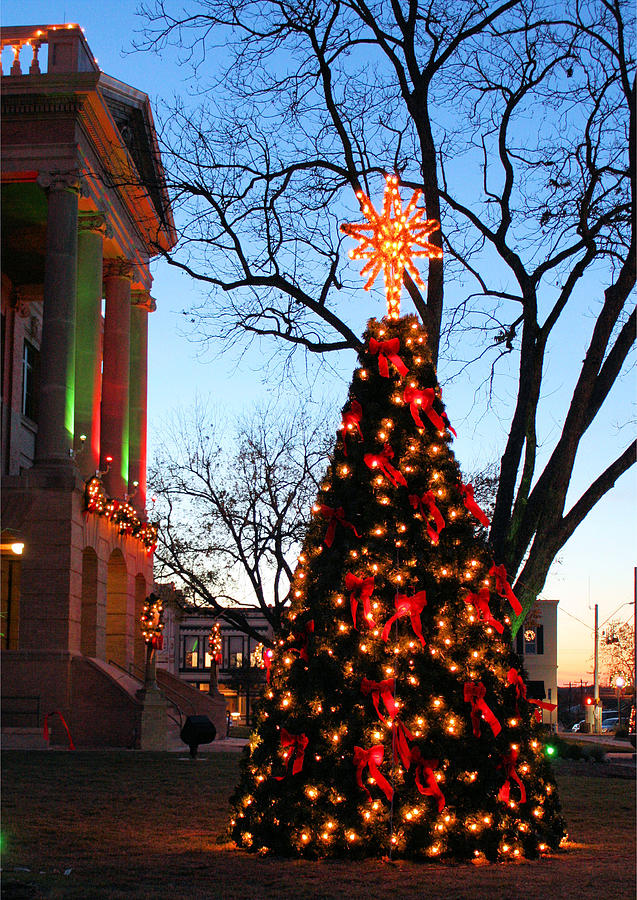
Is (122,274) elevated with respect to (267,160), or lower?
elevated

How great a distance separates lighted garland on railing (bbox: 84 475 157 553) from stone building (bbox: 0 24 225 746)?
0.23ft

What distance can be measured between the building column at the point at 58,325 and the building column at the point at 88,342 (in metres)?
1.88

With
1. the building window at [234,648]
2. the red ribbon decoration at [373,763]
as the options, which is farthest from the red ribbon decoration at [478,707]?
the building window at [234,648]

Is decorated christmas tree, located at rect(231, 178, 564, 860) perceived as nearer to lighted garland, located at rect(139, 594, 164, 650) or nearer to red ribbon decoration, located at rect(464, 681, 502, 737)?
red ribbon decoration, located at rect(464, 681, 502, 737)

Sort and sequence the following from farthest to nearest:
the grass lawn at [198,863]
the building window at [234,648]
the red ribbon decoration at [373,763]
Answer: the building window at [234,648]
the red ribbon decoration at [373,763]
the grass lawn at [198,863]

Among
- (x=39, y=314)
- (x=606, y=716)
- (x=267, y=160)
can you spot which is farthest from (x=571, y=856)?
(x=606, y=716)

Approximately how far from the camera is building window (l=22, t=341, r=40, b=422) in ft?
131

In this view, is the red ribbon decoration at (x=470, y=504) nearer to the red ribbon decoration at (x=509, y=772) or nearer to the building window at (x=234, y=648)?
the red ribbon decoration at (x=509, y=772)

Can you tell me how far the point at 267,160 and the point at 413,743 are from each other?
9.41 meters

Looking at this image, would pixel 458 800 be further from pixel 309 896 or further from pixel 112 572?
pixel 112 572

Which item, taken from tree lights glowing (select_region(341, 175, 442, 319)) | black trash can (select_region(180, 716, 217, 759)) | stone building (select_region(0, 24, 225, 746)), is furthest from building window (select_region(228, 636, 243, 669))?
tree lights glowing (select_region(341, 175, 442, 319))

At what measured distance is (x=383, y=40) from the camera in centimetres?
1431

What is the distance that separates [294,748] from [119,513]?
26888 mm

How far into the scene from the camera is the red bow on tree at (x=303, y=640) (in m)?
8.60
